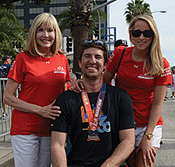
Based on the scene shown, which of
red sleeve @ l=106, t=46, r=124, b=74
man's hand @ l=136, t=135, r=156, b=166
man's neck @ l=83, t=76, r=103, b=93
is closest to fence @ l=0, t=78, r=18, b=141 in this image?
red sleeve @ l=106, t=46, r=124, b=74

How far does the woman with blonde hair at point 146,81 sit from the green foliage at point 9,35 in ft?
72.8

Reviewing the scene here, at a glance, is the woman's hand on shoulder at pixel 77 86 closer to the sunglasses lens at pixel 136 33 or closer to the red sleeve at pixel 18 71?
the red sleeve at pixel 18 71

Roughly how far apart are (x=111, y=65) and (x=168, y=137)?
17.1ft

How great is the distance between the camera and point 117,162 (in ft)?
8.36

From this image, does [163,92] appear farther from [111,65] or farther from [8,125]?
[8,125]

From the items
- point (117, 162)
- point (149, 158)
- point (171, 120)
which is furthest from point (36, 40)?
point (171, 120)

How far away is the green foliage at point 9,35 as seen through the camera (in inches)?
949

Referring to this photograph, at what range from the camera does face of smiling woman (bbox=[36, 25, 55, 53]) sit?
2846 millimetres

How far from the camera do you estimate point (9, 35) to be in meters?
25.8

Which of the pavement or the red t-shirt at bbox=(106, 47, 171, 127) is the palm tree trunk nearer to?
the pavement

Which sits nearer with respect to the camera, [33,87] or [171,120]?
[33,87]

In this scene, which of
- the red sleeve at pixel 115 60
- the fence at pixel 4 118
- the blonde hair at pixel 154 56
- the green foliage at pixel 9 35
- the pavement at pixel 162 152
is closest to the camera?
the blonde hair at pixel 154 56

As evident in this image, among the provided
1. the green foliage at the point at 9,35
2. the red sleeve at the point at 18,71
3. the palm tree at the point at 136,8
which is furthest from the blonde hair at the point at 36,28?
the palm tree at the point at 136,8

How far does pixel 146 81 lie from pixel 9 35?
80.3 ft
